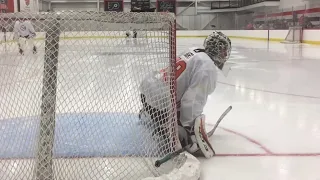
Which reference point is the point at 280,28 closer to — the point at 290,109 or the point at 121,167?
the point at 290,109

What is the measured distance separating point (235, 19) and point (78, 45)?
1922cm

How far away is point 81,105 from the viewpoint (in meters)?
2.38

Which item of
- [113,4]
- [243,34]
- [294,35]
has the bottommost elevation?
[294,35]

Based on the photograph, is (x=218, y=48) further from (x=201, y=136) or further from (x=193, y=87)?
(x=201, y=136)

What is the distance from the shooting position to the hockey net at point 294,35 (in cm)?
1265

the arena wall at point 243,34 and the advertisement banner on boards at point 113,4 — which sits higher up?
the advertisement banner on boards at point 113,4

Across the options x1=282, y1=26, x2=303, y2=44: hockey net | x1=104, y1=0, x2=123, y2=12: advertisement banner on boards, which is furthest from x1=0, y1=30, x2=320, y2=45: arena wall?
x1=104, y1=0, x2=123, y2=12: advertisement banner on boards

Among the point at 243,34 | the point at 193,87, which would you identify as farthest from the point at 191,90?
the point at 243,34

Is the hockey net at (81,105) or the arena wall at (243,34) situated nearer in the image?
the hockey net at (81,105)

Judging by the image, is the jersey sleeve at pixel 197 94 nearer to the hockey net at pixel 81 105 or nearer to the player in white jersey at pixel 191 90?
the player in white jersey at pixel 191 90

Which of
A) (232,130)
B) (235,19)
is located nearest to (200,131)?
(232,130)

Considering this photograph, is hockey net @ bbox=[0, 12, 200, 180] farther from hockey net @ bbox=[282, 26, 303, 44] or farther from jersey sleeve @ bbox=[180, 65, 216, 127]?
hockey net @ bbox=[282, 26, 303, 44]

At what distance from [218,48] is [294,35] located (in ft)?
38.1

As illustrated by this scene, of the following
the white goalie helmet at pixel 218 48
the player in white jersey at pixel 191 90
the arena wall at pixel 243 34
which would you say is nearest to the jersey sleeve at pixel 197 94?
the player in white jersey at pixel 191 90
